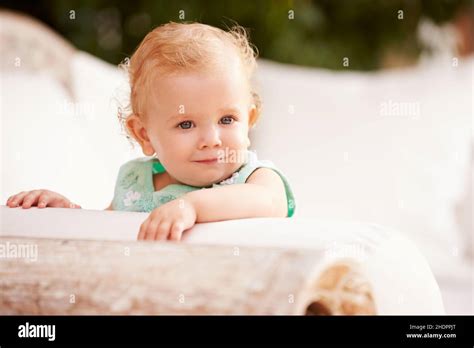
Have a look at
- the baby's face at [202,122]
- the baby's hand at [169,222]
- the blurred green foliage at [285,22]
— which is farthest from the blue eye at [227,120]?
the blurred green foliage at [285,22]

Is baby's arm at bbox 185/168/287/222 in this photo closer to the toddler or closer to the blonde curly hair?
the toddler

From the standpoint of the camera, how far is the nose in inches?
47.6

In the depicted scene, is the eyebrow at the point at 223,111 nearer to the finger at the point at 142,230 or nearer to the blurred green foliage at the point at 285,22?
the finger at the point at 142,230

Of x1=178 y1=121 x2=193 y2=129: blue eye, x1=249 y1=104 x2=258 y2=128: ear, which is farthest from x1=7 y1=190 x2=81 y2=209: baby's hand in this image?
x1=249 y1=104 x2=258 y2=128: ear

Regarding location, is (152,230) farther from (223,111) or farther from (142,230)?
(223,111)

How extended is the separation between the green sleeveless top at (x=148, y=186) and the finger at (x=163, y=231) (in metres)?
0.26

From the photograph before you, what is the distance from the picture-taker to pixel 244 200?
1.11 meters

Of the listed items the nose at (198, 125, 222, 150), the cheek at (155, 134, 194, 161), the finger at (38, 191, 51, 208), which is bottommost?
the finger at (38, 191, 51, 208)

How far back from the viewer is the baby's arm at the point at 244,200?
3.51 feet

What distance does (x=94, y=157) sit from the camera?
205 centimetres

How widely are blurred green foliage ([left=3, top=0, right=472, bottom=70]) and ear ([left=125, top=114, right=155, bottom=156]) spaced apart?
5.69 ft
